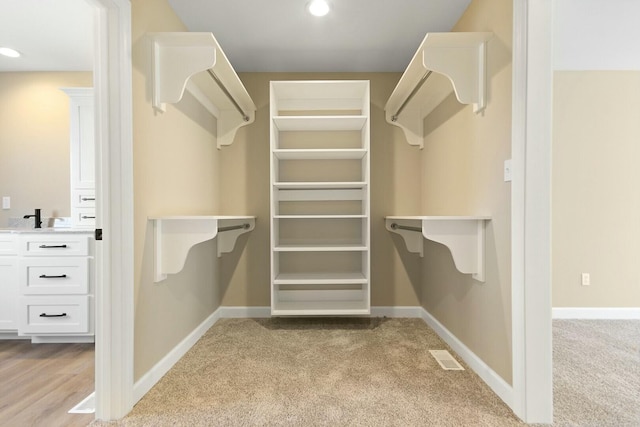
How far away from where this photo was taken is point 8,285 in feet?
8.21

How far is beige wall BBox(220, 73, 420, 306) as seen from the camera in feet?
9.92

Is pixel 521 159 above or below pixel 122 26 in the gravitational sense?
below

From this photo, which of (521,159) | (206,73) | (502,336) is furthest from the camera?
(206,73)

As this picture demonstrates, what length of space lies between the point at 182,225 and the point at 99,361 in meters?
0.74

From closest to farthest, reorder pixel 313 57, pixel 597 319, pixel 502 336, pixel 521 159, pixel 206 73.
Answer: pixel 521 159
pixel 502 336
pixel 206 73
pixel 313 57
pixel 597 319

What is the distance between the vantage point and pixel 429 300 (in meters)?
2.79

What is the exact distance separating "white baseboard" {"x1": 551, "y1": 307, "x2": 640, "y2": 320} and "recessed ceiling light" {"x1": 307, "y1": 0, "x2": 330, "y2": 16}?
319 centimetres

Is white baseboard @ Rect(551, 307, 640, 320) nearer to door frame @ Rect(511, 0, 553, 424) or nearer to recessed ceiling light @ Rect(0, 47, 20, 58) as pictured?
door frame @ Rect(511, 0, 553, 424)

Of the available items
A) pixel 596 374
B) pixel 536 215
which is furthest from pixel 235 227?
pixel 596 374

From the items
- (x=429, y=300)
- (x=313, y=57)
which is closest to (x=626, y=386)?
(x=429, y=300)

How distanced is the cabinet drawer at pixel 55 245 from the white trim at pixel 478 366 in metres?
2.77

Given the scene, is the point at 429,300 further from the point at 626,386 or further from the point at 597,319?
the point at 597,319

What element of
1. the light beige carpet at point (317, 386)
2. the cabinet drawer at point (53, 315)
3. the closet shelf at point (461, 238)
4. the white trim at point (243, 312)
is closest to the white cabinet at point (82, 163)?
the cabinet drawer at point (53, 315)

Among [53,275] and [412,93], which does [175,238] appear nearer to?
[53,275]
